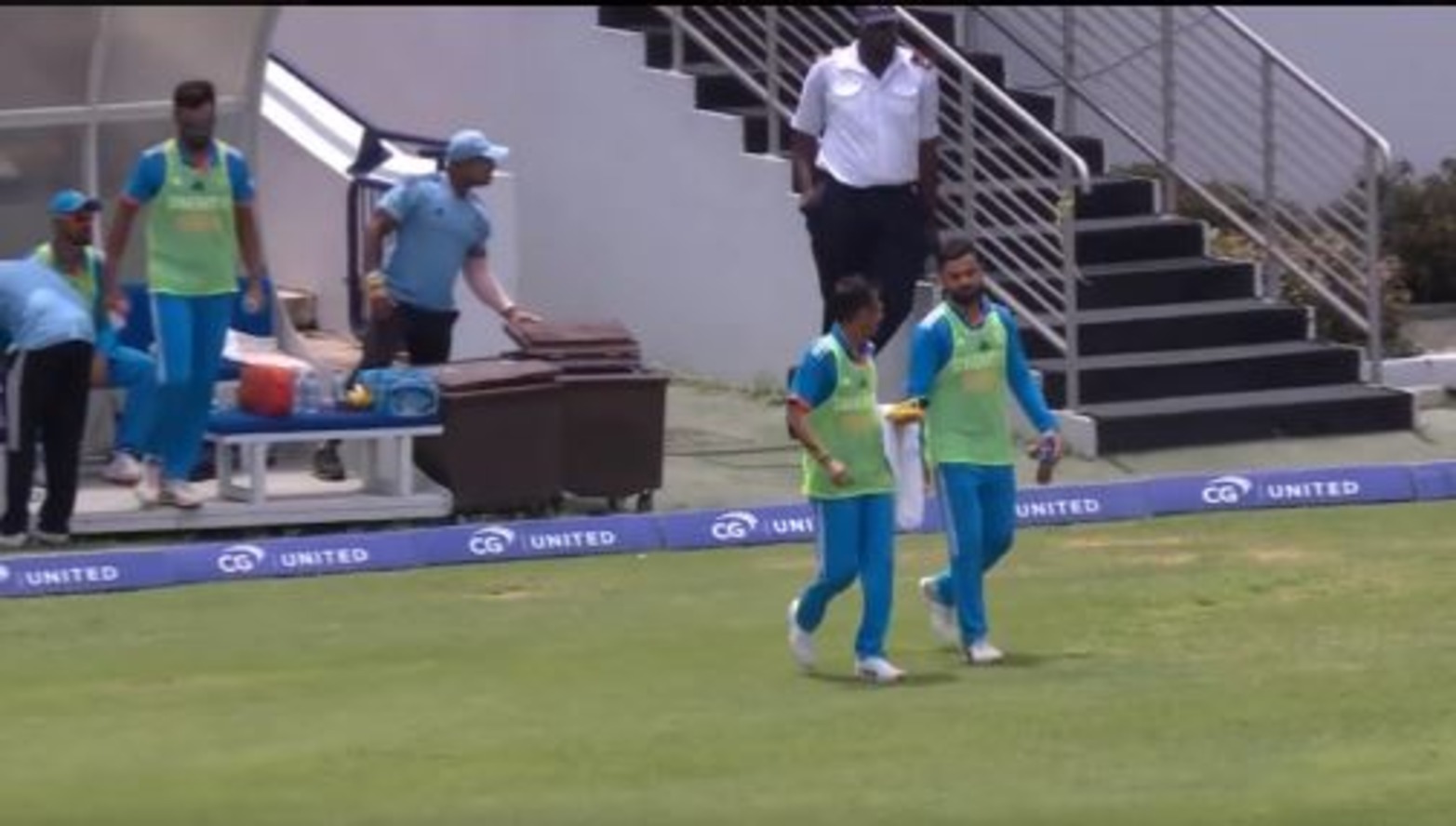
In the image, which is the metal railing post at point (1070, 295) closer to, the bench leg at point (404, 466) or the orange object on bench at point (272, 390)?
the bench leg at point (404, 466)

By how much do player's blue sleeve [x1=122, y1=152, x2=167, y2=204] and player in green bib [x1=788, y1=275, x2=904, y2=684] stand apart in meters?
4.34

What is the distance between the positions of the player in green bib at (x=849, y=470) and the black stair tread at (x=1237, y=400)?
19.9 ft

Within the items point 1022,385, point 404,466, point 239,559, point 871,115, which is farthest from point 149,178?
point 1022,385

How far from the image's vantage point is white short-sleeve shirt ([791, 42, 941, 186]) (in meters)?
16.8

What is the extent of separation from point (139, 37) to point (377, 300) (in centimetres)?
190

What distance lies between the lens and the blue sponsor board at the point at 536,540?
14664mm

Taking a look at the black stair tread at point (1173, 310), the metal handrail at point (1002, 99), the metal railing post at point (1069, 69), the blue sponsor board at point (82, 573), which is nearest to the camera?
the blue sponsor board at point (82, 573)

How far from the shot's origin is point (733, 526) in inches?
601

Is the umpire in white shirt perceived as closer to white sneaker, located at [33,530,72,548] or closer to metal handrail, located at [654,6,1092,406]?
metal handrail, located at [654,6,1092,406]

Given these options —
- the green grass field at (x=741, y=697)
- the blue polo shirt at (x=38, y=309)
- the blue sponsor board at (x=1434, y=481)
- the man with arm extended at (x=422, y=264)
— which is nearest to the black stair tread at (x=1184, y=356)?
the blue sponsor board at (x=1434, y=481)

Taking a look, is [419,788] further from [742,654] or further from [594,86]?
[594,86]

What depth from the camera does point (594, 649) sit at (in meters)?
12.6

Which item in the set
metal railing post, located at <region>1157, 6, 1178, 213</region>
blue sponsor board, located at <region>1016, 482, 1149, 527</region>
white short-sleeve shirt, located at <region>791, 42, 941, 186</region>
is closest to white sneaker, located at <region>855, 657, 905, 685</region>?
blue sponsor board, located at <region>1016, 482, 1149, 527</region>

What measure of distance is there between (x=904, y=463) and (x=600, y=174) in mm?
8033
